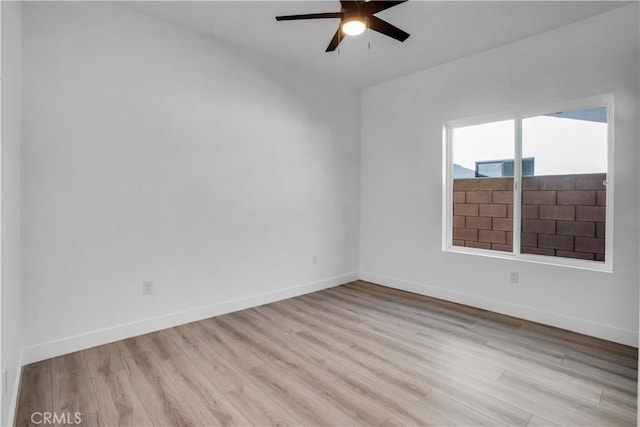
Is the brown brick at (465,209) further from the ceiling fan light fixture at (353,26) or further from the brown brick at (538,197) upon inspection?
the ceiling fan light fixture at (353,26)

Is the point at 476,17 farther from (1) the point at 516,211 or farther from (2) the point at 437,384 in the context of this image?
(2) the point at 437,384

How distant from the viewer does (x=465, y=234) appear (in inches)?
153

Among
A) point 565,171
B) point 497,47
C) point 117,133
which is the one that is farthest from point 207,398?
point 497,47

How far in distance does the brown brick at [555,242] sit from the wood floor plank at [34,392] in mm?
4059

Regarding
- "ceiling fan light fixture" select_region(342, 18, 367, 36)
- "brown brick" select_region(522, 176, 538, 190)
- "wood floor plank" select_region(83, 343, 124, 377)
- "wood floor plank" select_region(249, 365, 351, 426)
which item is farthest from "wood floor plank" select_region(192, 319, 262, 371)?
"brown brick" select_region(522, 176, 538, 190)

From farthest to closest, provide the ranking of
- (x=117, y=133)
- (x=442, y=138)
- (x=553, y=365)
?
(x=442, y=138)
(x=117, y=133)
(x=553, y=365)

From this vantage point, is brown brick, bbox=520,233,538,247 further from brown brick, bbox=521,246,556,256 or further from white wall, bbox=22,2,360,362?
white wall, bbox=22,2,360,362

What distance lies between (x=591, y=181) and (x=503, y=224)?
857 millimetres

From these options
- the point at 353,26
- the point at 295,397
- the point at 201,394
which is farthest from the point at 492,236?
the point at 201,394

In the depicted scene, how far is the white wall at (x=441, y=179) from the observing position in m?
2.69

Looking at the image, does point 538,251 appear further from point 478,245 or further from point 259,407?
point 259,407

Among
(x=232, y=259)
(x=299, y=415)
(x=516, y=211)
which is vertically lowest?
(x=299, y=415)

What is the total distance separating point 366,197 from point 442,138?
4.30 ft

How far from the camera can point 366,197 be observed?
4.70m
